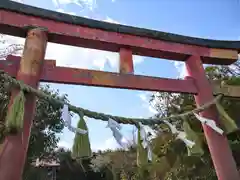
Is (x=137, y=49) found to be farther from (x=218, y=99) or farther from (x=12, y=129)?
(x=12, y=129)

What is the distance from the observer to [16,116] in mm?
1540

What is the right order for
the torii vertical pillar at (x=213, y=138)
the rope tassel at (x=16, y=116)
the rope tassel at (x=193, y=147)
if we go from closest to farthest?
1. the rope tassel at (x=16, y=116)
2. the rope tassel at (x=193, y=147)
3. the torii vertical pillar at (x=213, y=138)

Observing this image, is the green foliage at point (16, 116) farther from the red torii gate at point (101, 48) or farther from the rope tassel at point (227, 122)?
the rope tassel at point (227, 122)

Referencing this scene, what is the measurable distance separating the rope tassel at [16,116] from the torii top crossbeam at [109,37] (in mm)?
675

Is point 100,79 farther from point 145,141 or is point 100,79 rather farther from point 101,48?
point 145,141

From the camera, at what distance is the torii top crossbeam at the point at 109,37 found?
198cm

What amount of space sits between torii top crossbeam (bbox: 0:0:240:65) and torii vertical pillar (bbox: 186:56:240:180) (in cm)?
20

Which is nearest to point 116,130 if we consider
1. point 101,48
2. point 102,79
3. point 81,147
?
point 81,147

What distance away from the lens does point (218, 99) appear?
240 centimetres

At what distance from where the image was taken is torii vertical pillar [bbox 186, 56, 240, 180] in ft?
7.26

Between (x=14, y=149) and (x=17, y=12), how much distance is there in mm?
1039

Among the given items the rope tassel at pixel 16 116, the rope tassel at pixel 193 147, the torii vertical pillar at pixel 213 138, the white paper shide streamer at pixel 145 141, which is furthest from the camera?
the torii vertical pillar at pixel 213 138

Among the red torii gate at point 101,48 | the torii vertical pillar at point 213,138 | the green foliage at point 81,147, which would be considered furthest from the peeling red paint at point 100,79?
the green foliage at point 81,147

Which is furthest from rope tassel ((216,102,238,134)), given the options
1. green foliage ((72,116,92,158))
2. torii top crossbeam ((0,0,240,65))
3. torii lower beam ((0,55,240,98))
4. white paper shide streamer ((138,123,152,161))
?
green foliage ((72,116,92,158))
